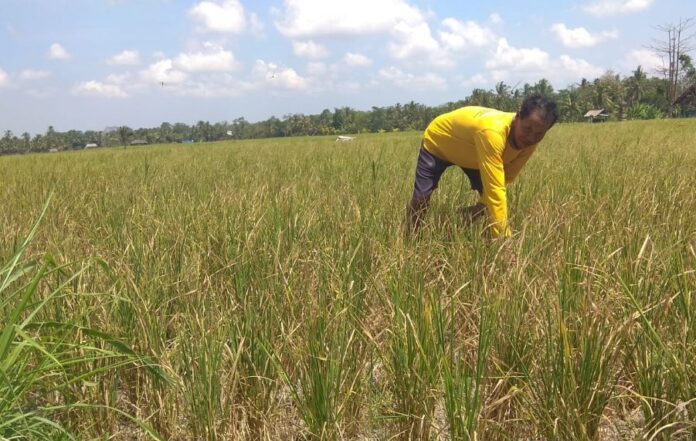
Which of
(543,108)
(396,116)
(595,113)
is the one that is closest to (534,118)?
(543,108)

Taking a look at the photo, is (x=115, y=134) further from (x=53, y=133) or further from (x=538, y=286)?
(x=538, y=286)

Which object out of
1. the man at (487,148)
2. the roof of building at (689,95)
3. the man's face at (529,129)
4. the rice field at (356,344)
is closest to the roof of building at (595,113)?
the roof of building at (689,95)

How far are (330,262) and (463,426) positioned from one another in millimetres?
1063

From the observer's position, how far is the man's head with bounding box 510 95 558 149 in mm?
2480

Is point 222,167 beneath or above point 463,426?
above

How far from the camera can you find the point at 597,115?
46531 millimetres

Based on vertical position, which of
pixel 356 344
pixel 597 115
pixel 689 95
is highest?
pixel 689 95

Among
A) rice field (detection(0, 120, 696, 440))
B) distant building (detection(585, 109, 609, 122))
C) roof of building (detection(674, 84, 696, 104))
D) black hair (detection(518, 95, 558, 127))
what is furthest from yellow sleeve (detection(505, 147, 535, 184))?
distant building (detection(585, 109, 609, 122))

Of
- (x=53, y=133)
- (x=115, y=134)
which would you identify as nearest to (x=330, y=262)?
(x=115, y=134)

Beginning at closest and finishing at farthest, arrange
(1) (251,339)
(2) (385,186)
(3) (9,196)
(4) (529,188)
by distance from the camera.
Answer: (1) (251,339), (4) (529,188), (2) (385,186), (3) (9,196)

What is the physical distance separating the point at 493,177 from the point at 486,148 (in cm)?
19

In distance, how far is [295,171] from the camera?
5.89m

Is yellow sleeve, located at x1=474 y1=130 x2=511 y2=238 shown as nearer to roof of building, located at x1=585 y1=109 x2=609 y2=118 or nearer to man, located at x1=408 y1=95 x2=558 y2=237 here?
man, located at x1=408 y1=95 x2=558 y2=237

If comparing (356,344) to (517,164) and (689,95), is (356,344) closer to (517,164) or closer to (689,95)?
(517,164)
